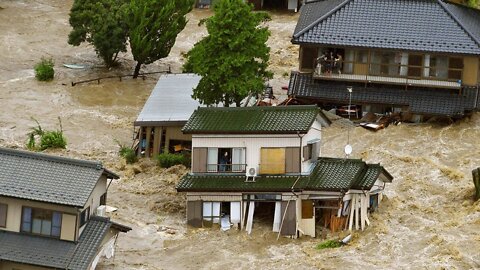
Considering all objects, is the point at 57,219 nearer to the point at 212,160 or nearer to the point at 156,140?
the point at 212,160

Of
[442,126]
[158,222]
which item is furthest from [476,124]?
[158,222]

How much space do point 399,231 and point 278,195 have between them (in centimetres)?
532

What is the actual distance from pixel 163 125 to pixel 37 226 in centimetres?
1536

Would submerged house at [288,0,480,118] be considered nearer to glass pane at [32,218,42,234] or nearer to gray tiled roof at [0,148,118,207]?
gray tiled roof at [0,148,118,207]

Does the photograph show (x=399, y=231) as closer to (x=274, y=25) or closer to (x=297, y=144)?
(x=297, y=144)

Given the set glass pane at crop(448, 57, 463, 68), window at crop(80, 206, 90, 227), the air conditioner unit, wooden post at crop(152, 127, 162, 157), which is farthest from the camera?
glass pane at crop(448, 57, 463, 68)

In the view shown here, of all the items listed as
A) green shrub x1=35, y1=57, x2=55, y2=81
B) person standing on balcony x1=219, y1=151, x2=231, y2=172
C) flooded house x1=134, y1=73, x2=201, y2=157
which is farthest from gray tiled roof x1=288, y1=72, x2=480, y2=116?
green shrub x1=35, y1=57, x2=55, y2=81

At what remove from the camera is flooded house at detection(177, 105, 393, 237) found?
1989 inches

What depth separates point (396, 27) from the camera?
62.3 metres

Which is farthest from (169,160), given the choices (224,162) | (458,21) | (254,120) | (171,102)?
(458,21)

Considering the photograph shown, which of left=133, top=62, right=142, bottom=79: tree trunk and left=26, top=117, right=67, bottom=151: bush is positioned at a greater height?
left=133, top=62, right=142, bottom=79: tree trunk

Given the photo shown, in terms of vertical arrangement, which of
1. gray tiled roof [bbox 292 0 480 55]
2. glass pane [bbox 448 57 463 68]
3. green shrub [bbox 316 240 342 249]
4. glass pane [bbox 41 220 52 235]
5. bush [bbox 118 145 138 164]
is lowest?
green shrub [bbox 316 240 342 249]

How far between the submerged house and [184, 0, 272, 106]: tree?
11.6ft

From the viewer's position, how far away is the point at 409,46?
61.3m
